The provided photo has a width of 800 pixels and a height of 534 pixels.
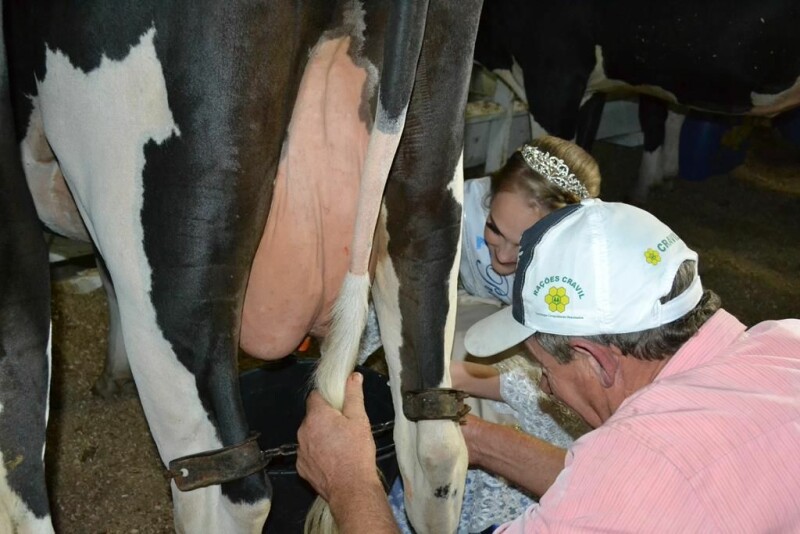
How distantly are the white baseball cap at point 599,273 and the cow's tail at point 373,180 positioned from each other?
0.90ft

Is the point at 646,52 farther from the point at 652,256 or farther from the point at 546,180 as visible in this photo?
the point at 652,256

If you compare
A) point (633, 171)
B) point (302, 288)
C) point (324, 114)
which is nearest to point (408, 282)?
point (302, 288)

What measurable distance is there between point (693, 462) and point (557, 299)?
1.03 ft

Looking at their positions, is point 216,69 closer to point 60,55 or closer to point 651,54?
point 60,55

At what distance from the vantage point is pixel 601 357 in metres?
1.30

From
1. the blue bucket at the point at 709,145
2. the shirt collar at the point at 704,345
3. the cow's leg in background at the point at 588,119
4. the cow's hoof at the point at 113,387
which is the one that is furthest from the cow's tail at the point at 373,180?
the blue bucket at the point at 709,145

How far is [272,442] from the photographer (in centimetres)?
239

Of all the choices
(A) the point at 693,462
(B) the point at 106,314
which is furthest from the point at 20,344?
(B) the point at 106,314

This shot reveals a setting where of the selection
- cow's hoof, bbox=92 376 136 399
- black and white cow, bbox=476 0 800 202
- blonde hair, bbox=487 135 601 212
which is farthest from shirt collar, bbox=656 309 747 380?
black and white cow, bbox=476 0 800 202

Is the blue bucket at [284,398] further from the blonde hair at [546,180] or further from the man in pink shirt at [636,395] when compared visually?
the man in pink shirt at [636,395]

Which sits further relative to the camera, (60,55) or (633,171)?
(633,171)

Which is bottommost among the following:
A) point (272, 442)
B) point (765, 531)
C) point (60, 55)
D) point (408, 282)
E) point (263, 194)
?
point (272, 442)

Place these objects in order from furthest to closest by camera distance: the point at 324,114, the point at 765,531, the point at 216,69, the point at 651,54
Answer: the point at 651,54 → the point at 324,114 → the point at 216,69 → the point at 765,531

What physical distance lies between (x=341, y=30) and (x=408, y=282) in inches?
19.1
